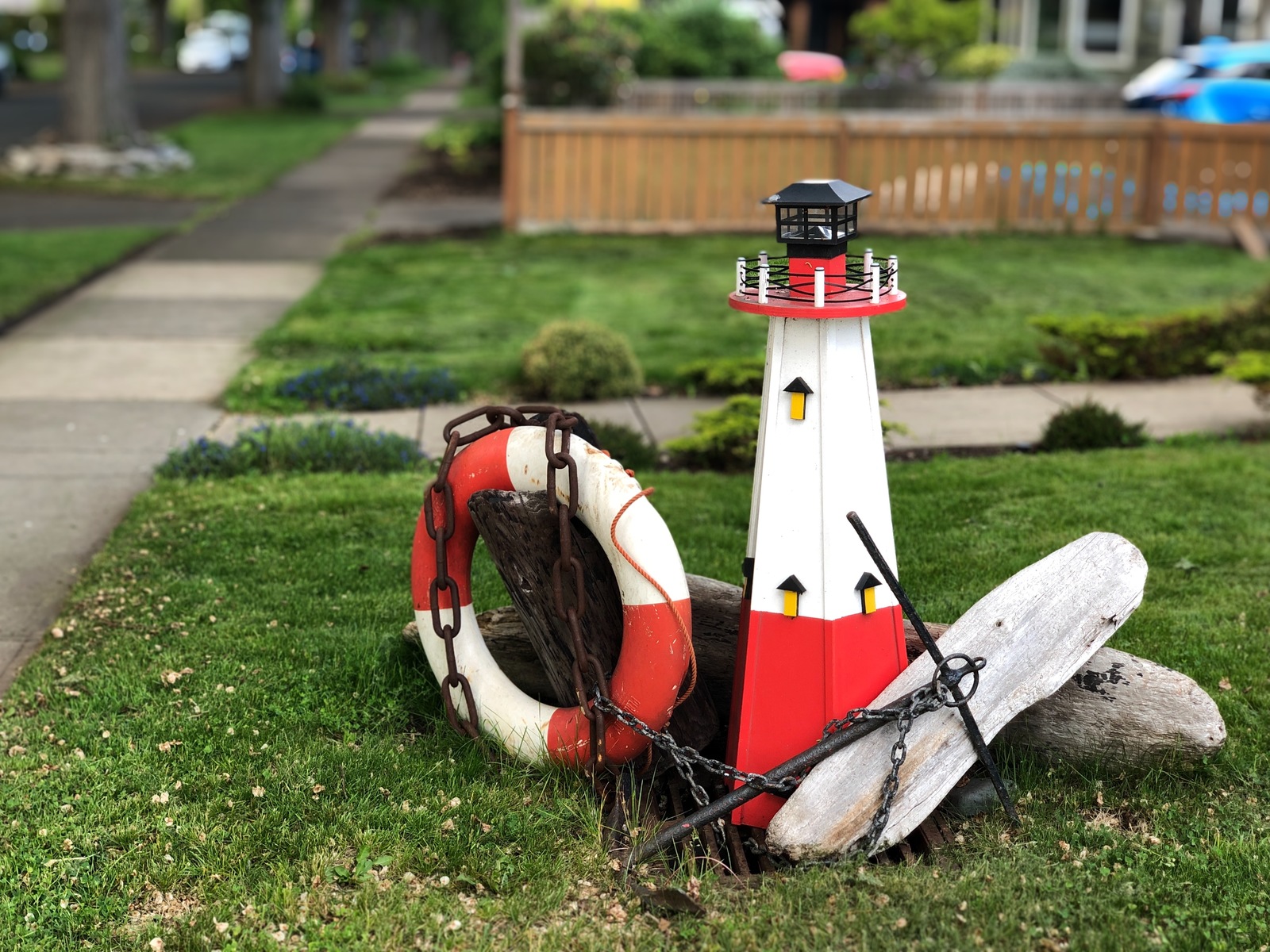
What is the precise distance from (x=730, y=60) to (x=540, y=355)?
20.2 meters

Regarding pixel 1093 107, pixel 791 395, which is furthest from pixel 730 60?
pixel 791 395

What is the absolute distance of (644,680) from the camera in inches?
149

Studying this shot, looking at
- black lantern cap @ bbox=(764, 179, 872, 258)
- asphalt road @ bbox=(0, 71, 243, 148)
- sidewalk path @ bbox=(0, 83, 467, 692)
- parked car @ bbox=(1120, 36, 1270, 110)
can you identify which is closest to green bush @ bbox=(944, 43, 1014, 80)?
parked car @ bbox=(1120, 36, 1270, 110)

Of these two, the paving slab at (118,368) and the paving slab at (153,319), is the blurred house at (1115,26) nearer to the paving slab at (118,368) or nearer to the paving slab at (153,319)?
the paving slab at (153,319)

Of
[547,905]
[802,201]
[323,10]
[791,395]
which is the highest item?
[323,10]

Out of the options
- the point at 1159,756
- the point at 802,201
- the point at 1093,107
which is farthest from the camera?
the point at 1093,107

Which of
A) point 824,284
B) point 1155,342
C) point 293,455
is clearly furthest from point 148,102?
point 824,284

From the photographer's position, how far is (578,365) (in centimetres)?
819

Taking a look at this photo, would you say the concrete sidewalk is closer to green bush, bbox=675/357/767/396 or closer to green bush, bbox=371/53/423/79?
green bush, bbox=675/357/767/396

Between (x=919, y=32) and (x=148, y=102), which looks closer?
(x=919, y=32)

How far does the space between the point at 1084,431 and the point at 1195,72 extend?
1887 cm

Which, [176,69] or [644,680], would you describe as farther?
[176,69]

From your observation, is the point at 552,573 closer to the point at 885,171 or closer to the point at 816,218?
the point at 816,218

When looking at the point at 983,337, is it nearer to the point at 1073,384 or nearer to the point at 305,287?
the point at 1073,384
